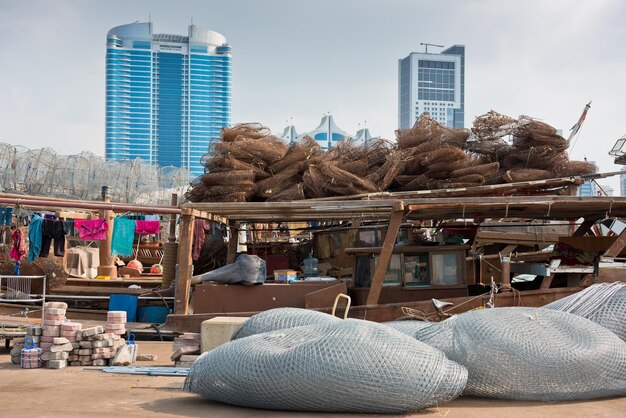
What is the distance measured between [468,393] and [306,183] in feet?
33.3

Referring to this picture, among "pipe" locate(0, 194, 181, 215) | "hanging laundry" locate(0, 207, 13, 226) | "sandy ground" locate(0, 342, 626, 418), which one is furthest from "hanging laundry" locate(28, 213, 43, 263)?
"sandy ground" locate(0, 342, 626, 418)

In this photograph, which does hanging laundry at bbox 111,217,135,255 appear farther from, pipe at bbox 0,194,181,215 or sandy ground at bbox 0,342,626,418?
sandy ground at bbox 0,342,626,418

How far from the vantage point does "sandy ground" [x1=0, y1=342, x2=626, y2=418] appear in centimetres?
756

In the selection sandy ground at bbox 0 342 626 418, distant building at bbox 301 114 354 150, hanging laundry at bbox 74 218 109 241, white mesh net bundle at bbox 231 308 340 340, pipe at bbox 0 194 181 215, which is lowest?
sandy ground at bbox 0 342 626 418

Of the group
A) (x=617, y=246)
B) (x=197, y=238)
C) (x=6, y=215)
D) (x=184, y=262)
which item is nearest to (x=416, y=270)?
(x=617, y=246)

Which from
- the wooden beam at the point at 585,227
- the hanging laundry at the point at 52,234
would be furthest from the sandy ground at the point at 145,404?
the wooden beam at the point at 585,227

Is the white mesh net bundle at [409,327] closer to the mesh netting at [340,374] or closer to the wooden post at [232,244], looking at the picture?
the mesh netting at [340,374]

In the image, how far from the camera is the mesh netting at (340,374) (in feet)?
24.2

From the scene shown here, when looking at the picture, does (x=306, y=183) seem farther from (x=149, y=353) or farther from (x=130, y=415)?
(x=130, y=415)

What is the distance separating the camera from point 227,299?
13688 mm

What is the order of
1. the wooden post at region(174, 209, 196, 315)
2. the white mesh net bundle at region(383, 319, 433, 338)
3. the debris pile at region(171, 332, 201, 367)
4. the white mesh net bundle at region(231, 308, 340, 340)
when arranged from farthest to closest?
the wooden post at region(174, 209, 196, 315) < the debris pile at region(171, 332, 201, 367) < the white mesh net bundle at region(383, 319, 433, 338) < the white mesh net bundle at region(231, 308, 340, 340)

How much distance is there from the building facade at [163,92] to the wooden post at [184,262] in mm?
Result: 121056

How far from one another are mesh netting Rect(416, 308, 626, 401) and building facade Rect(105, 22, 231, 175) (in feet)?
416

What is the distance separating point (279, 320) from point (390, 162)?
9.44 metres
